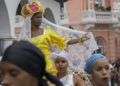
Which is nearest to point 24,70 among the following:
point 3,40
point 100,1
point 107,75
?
point 107,75

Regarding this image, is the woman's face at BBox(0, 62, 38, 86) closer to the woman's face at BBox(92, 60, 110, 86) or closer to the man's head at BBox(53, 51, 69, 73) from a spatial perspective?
the woman's face at BBox(92, 60, 110, 86)

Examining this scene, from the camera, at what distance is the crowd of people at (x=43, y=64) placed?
7.29 ft

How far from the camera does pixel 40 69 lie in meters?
2.31

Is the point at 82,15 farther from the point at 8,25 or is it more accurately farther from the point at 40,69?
the point at 40,69

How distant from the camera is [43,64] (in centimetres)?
233

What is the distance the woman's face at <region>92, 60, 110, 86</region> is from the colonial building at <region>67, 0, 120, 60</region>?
2688cm

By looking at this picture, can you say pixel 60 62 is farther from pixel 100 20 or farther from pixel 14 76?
pixel 100 20

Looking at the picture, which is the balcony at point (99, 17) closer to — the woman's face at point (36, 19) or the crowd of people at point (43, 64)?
the crowd of people at point (43, 64)

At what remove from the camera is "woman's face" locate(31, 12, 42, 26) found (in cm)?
495

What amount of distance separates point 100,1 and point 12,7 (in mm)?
14522

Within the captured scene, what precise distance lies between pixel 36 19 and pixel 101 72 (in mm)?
1294

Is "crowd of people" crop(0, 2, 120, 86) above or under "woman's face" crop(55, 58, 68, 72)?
above

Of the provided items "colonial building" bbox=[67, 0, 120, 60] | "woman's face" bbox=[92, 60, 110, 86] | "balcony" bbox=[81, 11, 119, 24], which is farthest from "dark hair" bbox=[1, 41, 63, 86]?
"balcony" bbox=[81, 11, 119, 24]

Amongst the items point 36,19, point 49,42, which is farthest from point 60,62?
point 36,19
